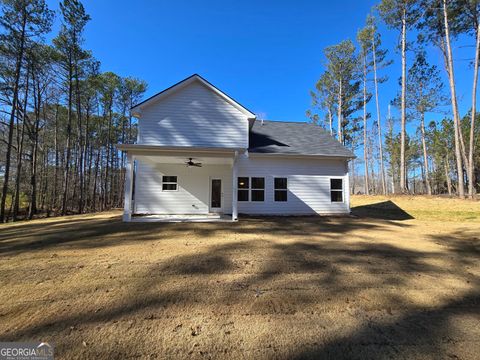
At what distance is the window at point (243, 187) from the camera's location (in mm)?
11836

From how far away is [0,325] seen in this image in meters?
2.81

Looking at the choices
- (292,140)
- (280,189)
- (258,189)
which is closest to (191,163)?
(258,189)

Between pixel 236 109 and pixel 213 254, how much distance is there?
28.2ft

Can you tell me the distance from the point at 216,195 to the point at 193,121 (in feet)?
13.1

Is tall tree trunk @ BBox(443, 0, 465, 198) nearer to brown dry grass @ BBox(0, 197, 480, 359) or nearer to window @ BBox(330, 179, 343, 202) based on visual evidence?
window @ BBox(330, 179, 343, 202)

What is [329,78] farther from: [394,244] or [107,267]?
[107,267]

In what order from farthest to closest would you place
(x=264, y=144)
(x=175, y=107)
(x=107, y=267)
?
(x=264, y=144) < (x=175, y=107) < (x=107, y=267)

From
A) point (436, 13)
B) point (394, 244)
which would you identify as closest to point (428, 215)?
point (394, 244)

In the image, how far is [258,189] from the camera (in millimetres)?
11930

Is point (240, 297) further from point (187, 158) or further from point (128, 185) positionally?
point (187, 158)

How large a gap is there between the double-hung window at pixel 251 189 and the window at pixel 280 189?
70 centimetres

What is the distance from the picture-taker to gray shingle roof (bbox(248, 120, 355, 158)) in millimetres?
12297

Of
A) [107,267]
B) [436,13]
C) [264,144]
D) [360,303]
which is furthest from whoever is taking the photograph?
[436,13]

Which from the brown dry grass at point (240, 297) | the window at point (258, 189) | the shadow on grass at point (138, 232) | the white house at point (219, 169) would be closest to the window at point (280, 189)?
the white house at point (219, 169)
